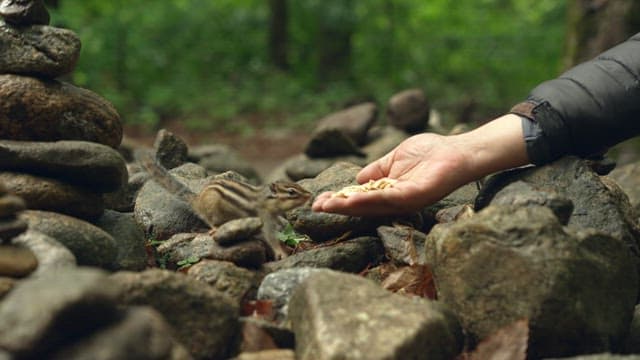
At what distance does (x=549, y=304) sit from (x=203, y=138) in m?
13.4

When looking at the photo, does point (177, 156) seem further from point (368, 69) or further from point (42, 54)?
point (368, 69)

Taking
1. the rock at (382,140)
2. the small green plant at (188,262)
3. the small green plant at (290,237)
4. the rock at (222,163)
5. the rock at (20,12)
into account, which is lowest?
the rock at (382,140)

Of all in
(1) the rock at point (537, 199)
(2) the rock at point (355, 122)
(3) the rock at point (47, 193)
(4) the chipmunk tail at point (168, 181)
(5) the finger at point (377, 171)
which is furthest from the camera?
(2) the rock at point (355, 122)

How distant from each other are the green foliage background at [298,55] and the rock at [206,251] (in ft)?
42.0

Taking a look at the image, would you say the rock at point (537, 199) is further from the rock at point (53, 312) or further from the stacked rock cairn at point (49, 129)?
the rock at point (53, 312)

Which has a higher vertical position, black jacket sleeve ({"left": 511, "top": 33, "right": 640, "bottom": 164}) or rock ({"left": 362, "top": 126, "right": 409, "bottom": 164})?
black jacket sleeve ({"left": 511, "top": 33, "right": 640, "bottom": 164})

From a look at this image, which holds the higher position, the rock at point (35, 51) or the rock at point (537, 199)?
the rock at point (35, 51)

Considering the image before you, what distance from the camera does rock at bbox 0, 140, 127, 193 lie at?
13.5ft

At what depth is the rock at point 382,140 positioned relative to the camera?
10.4 meters

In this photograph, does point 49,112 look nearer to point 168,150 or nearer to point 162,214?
point 162,214

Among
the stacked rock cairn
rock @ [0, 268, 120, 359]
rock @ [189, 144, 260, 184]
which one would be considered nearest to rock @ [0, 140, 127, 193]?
the stacked rock cairn

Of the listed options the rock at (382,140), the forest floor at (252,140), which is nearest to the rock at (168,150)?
the rock at (382,140)

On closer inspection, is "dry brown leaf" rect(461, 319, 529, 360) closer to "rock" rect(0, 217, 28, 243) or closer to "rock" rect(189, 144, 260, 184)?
"rock" rect(0, 217, 28, 243)

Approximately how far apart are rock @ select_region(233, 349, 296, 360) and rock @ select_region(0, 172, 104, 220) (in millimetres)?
1302
